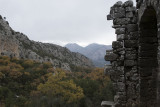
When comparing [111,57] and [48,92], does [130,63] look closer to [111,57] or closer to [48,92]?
[111,57]

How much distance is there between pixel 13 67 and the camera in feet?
110

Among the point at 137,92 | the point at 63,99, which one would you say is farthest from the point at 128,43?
the point at 63,99

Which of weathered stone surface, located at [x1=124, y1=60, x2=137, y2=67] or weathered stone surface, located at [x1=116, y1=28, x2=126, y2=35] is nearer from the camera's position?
weathered stone surface, located at [x1=124, y1=60, x2=137, y2=67]

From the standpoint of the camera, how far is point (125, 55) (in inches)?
243

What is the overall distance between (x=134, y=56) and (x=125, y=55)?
0.90 ft

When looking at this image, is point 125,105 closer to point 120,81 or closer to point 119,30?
point 120,81

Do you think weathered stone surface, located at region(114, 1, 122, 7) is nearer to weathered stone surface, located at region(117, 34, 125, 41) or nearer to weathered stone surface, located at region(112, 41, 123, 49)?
weathered stone surface, located at region(117, 34, 125, 41)

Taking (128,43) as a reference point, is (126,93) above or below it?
below

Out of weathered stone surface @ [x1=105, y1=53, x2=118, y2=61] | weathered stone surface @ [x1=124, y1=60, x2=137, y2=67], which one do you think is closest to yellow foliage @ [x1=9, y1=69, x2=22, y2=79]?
weathered stone surface @ [x1=105, y1=53, x2=118, y2=61]

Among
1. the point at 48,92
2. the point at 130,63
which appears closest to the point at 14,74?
the point at 48,92

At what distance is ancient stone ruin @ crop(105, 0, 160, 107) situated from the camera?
18.8 ft

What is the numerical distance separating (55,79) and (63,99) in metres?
3.63

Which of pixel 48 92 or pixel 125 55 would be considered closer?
pixel 125 55

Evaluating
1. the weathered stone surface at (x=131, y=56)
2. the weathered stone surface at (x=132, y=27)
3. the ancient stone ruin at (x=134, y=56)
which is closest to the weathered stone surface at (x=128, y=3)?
the ancient stone ruin at (x=134, y=56)
